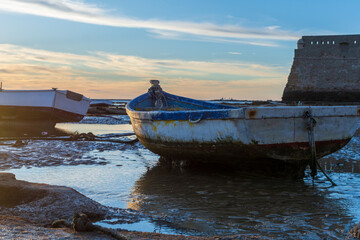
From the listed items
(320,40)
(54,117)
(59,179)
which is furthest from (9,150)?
(320,40)

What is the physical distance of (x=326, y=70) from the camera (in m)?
42.9

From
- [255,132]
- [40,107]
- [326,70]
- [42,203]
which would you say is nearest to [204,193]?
[255,132]

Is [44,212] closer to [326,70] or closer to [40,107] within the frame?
[40,107]

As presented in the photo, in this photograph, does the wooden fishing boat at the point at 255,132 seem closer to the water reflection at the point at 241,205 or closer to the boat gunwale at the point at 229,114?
the boat gunwale at the point at 229,114

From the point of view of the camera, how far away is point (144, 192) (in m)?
5.18

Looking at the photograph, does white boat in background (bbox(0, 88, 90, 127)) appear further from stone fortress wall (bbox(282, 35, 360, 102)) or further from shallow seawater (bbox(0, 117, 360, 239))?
stone fortress wall (bbox(282, 35, 360, 102))

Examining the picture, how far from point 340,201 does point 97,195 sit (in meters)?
3.01

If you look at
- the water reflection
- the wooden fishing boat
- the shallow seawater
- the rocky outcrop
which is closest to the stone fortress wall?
the shallow seawater

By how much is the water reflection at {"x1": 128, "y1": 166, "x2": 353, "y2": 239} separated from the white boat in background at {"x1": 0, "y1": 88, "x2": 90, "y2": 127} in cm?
1316

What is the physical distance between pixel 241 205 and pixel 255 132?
1353 mm

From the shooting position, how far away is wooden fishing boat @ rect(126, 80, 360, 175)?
553 cm

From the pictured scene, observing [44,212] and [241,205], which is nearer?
[44,212]

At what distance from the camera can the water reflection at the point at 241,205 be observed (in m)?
3.63

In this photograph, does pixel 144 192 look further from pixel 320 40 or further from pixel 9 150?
pixel 320 40
